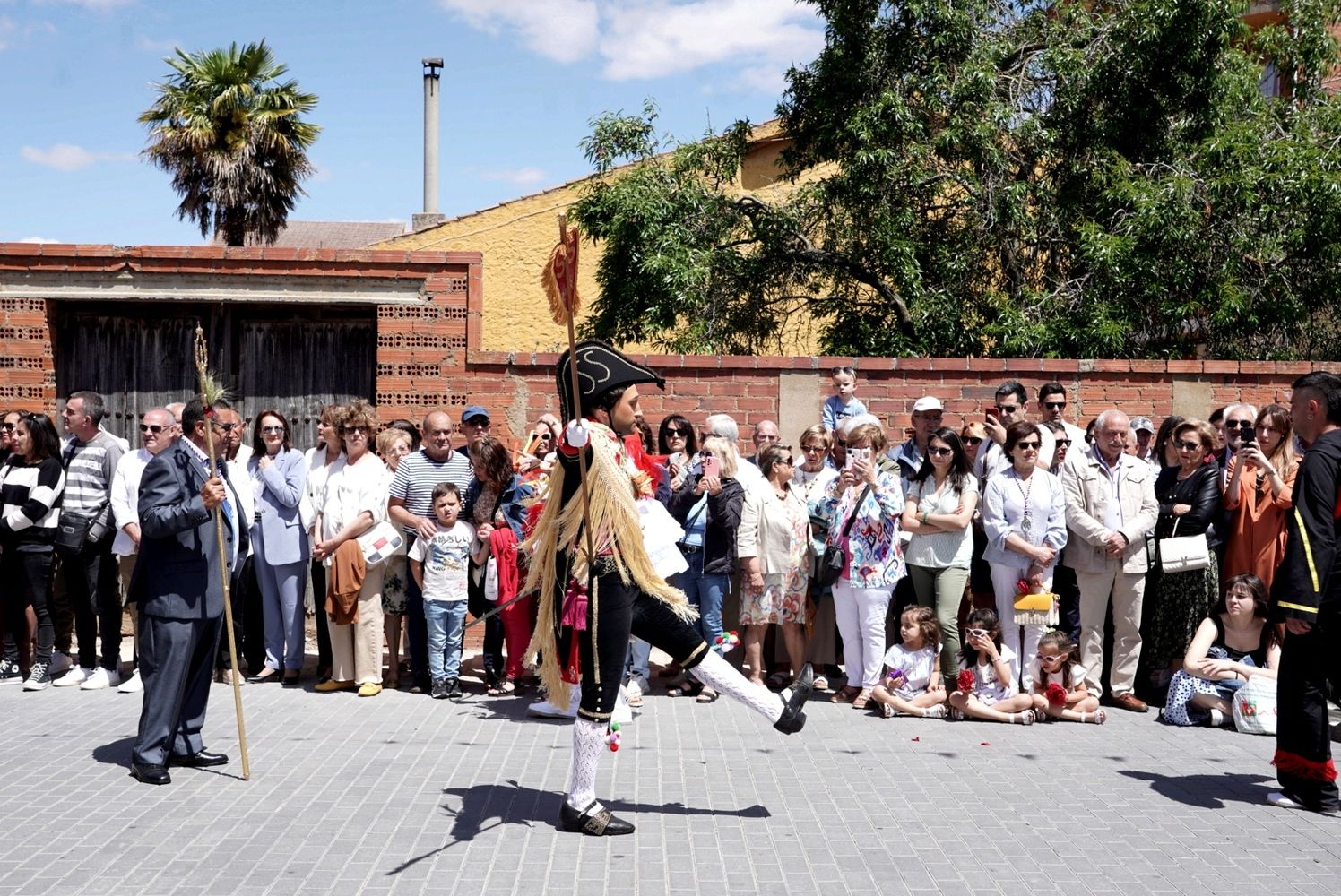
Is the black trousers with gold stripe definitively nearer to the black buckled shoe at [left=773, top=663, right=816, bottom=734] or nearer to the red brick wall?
the black buckled shoe at [left=773, top=663, right=816, bottom=734]

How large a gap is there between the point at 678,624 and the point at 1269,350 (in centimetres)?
1034

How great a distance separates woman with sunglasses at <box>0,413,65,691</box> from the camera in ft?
31.2

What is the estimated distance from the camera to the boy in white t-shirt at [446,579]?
30.3 ft

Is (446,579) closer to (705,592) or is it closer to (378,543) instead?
(378,543)

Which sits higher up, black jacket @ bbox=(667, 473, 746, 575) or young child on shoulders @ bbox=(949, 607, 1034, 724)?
black jacket @ bbox=(667, 473, 746, 575)

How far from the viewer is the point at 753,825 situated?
6.09m

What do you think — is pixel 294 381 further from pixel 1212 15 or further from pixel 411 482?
pixel 1212 15

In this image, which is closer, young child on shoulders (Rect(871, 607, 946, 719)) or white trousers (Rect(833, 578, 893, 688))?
young child on shoulders (Rect(871, 607, 946, 719))

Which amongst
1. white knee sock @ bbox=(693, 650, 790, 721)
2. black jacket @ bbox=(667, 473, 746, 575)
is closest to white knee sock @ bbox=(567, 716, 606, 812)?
white knee sock @ bbox=(693, 650, 790, 721)

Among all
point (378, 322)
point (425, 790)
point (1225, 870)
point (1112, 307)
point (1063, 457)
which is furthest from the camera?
point (1112, 307)

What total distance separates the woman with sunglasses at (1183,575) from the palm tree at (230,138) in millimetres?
17357

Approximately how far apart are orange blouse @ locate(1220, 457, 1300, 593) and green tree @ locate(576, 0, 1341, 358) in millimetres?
4444

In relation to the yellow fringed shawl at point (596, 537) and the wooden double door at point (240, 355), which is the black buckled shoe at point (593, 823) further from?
the wooden double door at point (240, 355)

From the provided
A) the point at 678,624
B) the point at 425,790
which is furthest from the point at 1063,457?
the point at 425,790
